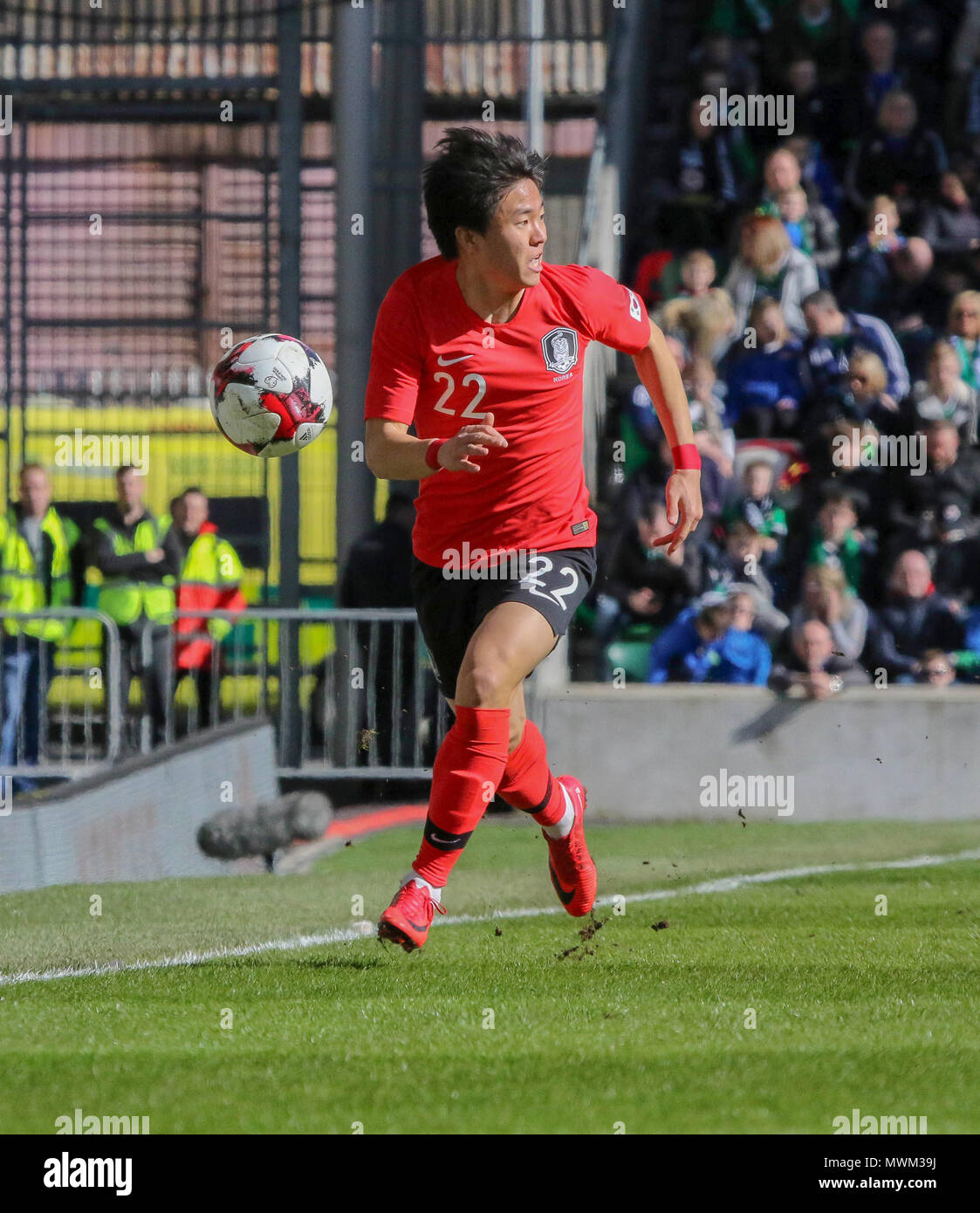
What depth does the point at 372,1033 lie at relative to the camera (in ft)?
15.8

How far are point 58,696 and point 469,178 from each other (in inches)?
280

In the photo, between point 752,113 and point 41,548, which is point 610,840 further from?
point 752,113

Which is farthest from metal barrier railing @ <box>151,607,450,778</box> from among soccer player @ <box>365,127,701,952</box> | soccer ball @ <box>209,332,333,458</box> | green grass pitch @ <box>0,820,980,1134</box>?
soccer player @ <box>365,127,701,952</box>

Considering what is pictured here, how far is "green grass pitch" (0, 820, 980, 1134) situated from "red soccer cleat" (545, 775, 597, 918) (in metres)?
0.17

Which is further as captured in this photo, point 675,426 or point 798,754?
point 798,754

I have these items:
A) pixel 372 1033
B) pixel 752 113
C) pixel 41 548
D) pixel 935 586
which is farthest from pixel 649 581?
pixel 372 1033

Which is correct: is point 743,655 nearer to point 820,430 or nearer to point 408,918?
point 820,430

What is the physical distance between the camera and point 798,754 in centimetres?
1188

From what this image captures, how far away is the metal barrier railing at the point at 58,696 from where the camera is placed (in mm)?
11820

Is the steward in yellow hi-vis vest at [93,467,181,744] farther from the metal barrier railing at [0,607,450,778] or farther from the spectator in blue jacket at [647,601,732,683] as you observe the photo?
the spectator in blue jacket at [647,601,732,683]

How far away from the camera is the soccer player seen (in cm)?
577

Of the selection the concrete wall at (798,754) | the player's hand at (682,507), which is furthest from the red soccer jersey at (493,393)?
the concrete wall at (798,754)

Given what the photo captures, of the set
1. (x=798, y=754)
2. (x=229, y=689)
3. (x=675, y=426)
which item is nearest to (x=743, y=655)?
(x=798, y=754)
